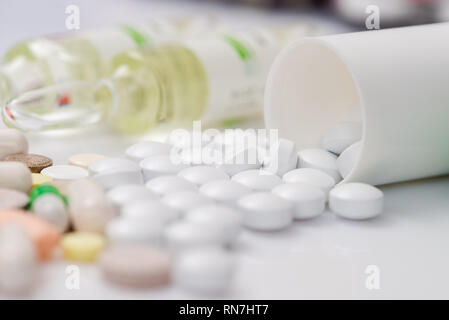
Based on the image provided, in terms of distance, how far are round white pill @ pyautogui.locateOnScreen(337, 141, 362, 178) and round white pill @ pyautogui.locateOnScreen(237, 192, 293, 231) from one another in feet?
0.54

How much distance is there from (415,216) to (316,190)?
0.16 meters

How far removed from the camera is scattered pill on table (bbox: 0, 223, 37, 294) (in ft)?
2.49

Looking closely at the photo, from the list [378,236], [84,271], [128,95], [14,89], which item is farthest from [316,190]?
[14,89]

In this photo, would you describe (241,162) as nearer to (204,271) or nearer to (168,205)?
(168,205)

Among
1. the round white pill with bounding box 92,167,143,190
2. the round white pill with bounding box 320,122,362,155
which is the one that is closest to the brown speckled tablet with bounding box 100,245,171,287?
the round white pill with bounding box 92,167,143,190

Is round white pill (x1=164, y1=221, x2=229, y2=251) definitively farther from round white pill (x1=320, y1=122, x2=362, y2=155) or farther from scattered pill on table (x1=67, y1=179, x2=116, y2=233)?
round white pill (x1=320, y1=122, x2=362, y2=155)

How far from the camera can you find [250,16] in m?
2.37

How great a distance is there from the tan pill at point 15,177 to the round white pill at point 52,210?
0.25ft

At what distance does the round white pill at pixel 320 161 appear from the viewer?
3.61ft

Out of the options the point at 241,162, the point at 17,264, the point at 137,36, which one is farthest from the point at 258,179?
the point at 137,36

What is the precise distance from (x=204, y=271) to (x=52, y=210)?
228mm

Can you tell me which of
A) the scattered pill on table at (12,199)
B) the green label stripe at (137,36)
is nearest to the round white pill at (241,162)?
the scattered pill on table at (12,199)

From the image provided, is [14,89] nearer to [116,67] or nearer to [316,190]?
[116,67]

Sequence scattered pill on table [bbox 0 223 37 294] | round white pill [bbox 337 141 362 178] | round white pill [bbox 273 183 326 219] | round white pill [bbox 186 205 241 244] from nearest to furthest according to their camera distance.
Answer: scattered pill on table [bbox 0 223 37 294] → round white pill [bbox 186 205 241 244] → round white pill [bbox 273 183 326 219] → round white pill [bbox 337 141 362 178]
